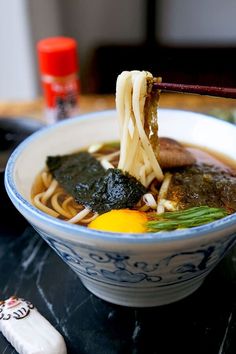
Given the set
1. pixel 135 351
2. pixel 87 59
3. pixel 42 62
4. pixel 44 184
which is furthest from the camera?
pixel 87 59

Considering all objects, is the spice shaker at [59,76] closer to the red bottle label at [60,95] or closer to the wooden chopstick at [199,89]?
the red bottle label at [60,95]


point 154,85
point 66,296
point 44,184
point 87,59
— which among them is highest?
point 154,85

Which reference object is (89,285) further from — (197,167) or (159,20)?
(159,20)

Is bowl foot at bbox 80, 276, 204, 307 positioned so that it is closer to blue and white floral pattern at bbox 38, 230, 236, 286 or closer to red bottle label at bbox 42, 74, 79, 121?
blue and white floral pattern at bbox 38, 230, 236, 286

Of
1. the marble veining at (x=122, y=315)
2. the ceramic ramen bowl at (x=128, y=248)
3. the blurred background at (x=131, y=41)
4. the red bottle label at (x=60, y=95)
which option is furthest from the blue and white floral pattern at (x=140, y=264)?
the blurred background at (x=131, y=41)

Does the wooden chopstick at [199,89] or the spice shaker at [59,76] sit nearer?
the wooden chopstick at [199,89]

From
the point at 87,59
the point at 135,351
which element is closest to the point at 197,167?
the point at 135,351
